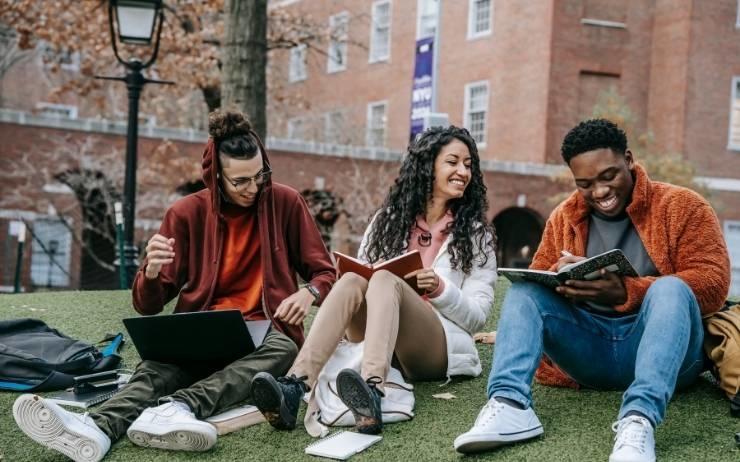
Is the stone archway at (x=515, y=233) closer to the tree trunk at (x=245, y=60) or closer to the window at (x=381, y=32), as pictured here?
the window at (x=381, y=32)

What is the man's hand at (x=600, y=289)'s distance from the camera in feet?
12.6

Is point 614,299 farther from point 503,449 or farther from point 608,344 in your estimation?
point 503,449

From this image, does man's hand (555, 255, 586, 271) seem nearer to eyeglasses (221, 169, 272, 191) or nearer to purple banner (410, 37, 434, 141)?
eyeglasses (221, 169, 272, 191)

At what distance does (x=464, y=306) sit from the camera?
449 centimetres

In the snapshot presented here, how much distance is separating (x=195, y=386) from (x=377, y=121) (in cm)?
2690

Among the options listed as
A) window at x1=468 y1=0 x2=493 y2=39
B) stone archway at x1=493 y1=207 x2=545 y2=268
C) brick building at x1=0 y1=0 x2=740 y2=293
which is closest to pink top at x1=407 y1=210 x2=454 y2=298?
brick building at x1=0 y1=0 x2=740 y2=293

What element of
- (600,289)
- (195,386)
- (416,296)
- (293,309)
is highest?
(600,289)

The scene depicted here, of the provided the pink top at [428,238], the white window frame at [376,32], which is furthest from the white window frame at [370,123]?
the pink top at [428,238]

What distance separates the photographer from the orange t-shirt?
469 cm

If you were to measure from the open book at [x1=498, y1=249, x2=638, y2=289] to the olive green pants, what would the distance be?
46.2 inches

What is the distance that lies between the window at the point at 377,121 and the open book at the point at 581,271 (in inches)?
969

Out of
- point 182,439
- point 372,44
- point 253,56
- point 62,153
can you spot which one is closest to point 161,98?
point 62,153

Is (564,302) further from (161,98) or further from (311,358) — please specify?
(161,98)

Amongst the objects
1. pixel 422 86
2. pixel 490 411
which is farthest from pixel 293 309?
pixel 422 86
